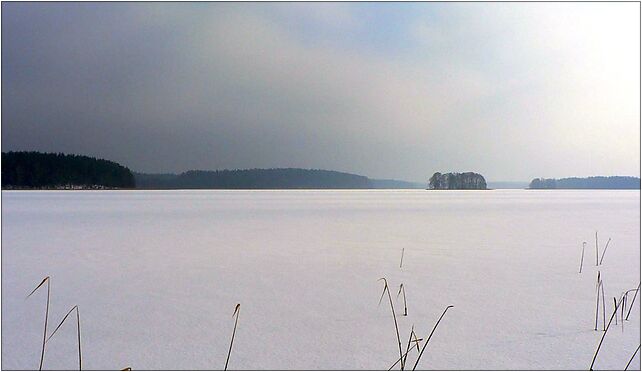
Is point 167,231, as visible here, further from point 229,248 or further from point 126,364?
A: point 126,364

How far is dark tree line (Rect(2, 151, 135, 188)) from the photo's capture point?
46.2 metres

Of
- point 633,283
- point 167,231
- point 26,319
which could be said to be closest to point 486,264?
point 633,283

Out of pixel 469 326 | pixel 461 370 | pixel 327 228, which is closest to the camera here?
pixel 461 370

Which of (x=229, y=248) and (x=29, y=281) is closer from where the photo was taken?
(x=29, y=281)

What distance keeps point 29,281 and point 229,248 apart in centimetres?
199

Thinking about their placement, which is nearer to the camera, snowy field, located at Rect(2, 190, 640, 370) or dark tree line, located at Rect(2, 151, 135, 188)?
snowy field, located at Rect(2, 190, 640, 370)

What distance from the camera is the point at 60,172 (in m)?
48.4

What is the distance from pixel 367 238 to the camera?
6.02m

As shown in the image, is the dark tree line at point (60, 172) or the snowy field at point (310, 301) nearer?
the snowy field at point (310, 301)

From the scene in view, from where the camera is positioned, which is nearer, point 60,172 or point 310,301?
point 310,301

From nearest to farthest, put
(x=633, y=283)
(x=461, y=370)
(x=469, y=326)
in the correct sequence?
(x=461, y=370), (x=469, y=326), (x=633, y=283)

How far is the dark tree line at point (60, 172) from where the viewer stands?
46219mm

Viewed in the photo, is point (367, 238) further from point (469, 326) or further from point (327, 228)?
point (469, 326)

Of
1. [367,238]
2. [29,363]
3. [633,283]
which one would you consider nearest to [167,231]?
[367,238]
